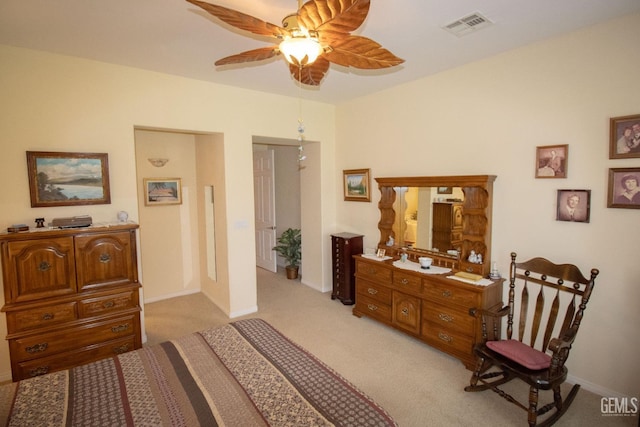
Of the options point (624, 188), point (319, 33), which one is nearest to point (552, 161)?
point (624, 188)

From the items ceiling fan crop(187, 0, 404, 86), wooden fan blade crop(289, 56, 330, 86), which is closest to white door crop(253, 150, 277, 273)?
wooden fan blade crop(289, 56, 330, 86)

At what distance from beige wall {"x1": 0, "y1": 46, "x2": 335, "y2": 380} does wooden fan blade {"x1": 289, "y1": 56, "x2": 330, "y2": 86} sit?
76.6 inches

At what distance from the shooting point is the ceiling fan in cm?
142

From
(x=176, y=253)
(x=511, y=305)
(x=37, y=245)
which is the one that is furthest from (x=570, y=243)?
(x=176, y=253)

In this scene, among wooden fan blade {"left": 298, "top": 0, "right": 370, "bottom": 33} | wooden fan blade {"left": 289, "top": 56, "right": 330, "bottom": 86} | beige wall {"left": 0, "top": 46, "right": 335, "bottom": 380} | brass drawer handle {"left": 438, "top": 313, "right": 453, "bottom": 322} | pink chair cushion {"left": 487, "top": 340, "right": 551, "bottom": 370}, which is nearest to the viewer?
wooden fan blade {"left": 298, "top": 0, "right": 370, "bottom": 33}

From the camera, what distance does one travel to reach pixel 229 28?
2447 millimetres

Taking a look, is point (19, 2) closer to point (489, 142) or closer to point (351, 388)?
point (351, 388)

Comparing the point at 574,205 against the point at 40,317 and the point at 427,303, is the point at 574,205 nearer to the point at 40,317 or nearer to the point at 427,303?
the point at 427,303

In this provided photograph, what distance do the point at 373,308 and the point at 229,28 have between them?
3.24 meters

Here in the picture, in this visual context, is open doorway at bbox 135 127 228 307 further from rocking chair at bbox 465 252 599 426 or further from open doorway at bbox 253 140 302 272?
rocking chair at bbox 465 252 599 426

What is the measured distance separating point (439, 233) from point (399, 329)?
1.17m

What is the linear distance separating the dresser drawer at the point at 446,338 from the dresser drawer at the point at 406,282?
0.37 m

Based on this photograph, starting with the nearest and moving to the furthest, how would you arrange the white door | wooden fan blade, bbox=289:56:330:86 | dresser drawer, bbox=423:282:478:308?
wooden fan blade, bbox=289:56:330:86 → dresser drawer, bbox=423:282:478:308 → the white door

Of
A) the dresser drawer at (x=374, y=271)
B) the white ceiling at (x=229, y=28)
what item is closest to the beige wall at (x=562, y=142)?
the white ceiling at (x=229, y=28)
